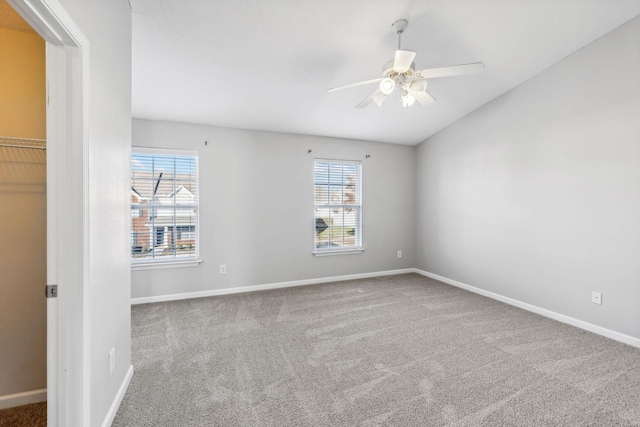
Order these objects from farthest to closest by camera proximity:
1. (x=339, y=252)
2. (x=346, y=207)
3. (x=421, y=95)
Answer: (x=346, y=207) → (x=339, y=252) → (x=421, y=95)

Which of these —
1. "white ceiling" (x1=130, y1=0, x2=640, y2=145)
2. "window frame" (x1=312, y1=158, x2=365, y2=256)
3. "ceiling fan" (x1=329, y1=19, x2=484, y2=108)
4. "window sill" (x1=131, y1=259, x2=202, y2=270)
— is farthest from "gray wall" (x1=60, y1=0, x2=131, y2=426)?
"window frame" (x1=312, y1=158, x2=365, y2=256)

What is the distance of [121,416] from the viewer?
168cm

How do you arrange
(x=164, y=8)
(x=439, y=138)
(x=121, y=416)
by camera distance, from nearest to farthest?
1. (x=121, y=416)
2. (x=164, y=8)
3. (x=439, y=138)

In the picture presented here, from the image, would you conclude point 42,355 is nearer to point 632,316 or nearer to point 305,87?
point 305,87

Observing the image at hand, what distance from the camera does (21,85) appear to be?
69.3 inches

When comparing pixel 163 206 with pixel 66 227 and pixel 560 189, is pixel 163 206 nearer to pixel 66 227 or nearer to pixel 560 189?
pixel 66 227

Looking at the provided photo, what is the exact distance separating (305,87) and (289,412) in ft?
9.82

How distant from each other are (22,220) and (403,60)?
275 cm

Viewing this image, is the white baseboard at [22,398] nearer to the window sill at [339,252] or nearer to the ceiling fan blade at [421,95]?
the window sill at [339,252]

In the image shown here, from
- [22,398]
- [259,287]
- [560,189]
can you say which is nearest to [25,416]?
[22,398]

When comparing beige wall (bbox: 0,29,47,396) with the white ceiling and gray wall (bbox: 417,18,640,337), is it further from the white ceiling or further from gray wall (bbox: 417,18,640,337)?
gray wall (bbox: 417,18,640,337)

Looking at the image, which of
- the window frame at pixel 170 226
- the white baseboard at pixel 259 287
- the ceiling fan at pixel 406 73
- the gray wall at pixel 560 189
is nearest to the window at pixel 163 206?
the window frame at pixel 170 226

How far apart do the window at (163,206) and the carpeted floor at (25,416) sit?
1958 millimetres

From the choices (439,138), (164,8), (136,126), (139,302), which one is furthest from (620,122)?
(139,302)
